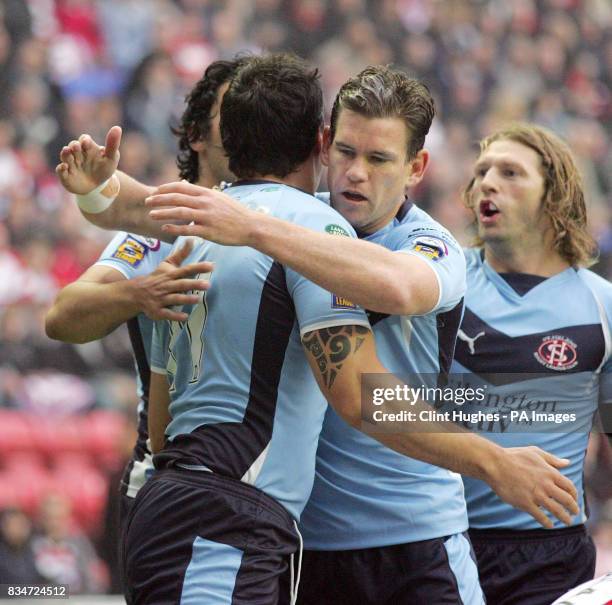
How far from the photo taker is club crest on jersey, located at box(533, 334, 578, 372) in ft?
13.5

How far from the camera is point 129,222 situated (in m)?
3.61

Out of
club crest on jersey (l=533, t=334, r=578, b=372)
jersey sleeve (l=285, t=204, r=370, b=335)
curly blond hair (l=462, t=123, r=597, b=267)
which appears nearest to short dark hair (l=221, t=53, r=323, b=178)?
jersey sleeve (l=285, t=204, r=370, b=335)

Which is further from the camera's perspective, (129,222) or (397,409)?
(129,222)

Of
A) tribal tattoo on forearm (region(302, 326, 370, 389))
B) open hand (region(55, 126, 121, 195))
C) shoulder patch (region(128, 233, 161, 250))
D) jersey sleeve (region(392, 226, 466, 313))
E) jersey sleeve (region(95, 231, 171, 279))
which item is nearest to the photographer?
tribal tattoo on forearm (region(302, 326, 370, 389))

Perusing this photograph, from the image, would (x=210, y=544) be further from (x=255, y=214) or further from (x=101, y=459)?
(x=101, y=459)

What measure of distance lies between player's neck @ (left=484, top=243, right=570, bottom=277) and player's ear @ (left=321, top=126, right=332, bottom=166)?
4.68 ft

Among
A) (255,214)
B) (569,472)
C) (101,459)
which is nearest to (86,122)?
(101,459)

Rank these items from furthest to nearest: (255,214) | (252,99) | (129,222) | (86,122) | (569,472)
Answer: (86,122), (569,472), (129,222), (252,99), (255,214)

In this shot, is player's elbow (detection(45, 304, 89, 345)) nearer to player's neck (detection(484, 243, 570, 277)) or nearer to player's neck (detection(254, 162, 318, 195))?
player's neck (detection(254, 162, 318, 195))

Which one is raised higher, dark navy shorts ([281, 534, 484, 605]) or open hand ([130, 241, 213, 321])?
open hand ([130, 241, 213, 321])

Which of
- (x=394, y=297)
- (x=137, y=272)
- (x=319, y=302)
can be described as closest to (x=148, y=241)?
(x=137, y=272)

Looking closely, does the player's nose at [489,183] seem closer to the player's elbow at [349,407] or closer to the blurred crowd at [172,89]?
the player's elbow at [349,407]

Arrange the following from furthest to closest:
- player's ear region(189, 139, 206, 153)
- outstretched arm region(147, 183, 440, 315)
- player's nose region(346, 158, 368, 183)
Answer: player's ear region(189, 139, 206, 153), player's nose region(346, 158, 368, 183), outstretched arm region(147, 183, 440, 315)

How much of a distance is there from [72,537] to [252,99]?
6054 millimetres
